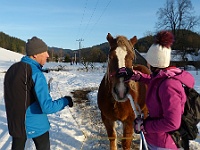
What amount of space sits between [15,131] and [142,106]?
2408 mm

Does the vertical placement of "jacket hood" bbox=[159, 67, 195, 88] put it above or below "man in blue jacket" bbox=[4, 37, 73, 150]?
above

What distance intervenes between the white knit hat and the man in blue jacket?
3.50 ft

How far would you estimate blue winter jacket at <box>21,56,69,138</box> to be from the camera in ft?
7.29

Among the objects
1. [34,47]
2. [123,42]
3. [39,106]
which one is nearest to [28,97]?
[39,106]

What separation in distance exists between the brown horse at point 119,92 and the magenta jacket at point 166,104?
914 mm

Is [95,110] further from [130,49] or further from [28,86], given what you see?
[28,86]

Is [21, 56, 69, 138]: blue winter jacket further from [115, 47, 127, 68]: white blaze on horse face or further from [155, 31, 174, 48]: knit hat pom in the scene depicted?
[155, 31, 174, 48]: knit hat pom

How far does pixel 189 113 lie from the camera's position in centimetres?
178

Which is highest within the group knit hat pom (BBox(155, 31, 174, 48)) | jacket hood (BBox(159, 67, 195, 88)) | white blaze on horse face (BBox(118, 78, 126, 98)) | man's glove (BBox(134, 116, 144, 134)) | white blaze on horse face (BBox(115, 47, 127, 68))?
knit hat pom (BBox(155, 31, 174, 48))

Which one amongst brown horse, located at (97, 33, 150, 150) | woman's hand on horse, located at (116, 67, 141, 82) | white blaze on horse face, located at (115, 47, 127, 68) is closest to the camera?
woman's hand on horse, located at (116, 67, 141, 82)

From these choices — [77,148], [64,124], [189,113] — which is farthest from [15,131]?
[64,124]

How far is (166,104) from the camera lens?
1.71 metres

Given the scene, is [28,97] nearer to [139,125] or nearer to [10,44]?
[139,125]

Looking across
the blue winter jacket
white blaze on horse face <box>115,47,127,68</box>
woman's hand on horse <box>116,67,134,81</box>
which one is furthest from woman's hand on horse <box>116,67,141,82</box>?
the blue winter jacket
